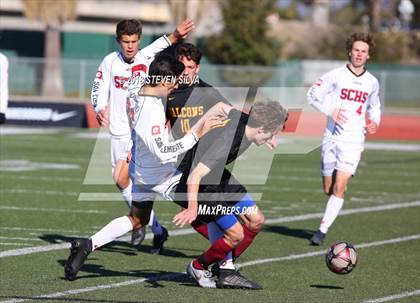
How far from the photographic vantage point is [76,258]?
29.5 feet

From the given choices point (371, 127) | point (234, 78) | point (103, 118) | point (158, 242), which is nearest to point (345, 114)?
point (371, 127)

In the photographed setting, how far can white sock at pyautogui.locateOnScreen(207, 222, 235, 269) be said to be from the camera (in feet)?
29.2

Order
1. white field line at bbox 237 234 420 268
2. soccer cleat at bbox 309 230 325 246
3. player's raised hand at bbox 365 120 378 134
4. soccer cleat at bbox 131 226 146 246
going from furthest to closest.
Result: player's raised hand at bbox 365 120 378 134
soccer cleat at bbox 309 230 325 246
soccer cleat at bbox 131 226 146 246
white field line at bbox 237 234 420 268

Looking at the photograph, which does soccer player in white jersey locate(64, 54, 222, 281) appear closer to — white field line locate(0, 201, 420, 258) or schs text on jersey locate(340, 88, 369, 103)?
white field line locate(0, 201, 420, 258)

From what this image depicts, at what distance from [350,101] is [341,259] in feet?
11.1

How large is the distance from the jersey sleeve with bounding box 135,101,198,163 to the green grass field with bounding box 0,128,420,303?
1.06 metres

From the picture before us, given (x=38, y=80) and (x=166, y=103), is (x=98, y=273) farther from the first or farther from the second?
(x=38, y=80)

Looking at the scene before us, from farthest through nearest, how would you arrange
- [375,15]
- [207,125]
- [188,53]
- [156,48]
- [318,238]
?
1. [375,15]
2. [318,238]
3. [156,48]
4. [188,53]
5. [207,125]

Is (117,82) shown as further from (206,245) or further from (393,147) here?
(393,147)

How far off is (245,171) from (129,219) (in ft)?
27.8

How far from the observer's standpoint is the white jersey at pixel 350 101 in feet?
39.2

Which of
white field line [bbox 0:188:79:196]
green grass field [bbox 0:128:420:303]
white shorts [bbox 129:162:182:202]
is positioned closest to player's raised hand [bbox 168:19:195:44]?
white shorts [bbox 129:162:182:202]

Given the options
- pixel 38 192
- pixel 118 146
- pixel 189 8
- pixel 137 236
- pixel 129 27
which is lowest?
pixel 189 8

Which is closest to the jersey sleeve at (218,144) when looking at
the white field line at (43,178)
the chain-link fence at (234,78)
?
the white field line at (43,178)
